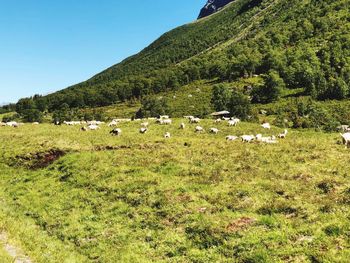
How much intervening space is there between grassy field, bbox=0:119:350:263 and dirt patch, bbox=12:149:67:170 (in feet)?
0.70

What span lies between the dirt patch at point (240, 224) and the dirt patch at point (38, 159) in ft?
74.8

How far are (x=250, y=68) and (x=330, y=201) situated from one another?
173535mm

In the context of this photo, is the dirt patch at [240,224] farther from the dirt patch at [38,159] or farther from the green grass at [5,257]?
the dirt patch at [38,159]

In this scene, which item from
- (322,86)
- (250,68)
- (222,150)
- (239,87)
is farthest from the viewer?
(250,68)

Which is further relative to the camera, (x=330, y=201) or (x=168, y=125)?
(x=168, y=125)

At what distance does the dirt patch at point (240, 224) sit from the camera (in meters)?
18.4

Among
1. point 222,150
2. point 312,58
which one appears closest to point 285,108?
point 312,58

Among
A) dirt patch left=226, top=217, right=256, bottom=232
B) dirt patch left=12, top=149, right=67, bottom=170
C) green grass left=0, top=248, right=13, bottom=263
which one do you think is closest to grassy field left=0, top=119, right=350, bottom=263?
dirt patch left=226, top=217, right=256, bottom=232

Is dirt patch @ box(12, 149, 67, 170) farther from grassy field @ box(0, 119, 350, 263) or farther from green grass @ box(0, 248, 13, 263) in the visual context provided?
green grass @ box(0, 248, 13, 263)

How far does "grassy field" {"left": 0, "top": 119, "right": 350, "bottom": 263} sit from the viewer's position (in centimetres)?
1703

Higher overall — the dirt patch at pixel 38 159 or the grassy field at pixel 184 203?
the dirt patch at pixel 38 159

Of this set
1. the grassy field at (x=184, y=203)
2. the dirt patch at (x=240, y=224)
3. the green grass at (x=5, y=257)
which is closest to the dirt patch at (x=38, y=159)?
the grassy field at (x=184, y=203)

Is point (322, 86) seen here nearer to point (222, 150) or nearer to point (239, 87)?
point (239, 87)

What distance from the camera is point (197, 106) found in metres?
153
